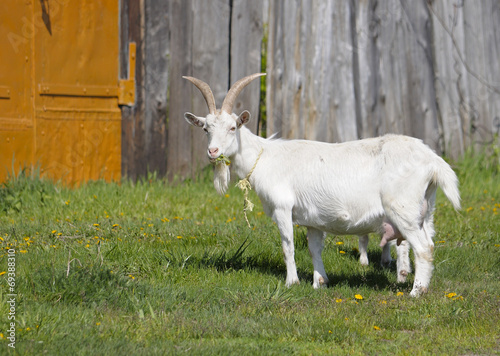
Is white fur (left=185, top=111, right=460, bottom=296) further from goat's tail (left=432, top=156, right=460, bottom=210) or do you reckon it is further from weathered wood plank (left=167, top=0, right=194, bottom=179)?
weathered wood plank (left=167, top=0, right=194, bottom=179)

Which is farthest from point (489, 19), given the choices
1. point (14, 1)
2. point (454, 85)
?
point (14, 1)

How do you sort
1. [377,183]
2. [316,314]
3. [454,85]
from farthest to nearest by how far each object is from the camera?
[454,85], [377,183], [316,314]

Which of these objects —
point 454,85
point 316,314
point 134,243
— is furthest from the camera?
point 454,85

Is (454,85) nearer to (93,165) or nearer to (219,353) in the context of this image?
(93,165)

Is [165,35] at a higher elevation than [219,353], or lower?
higher

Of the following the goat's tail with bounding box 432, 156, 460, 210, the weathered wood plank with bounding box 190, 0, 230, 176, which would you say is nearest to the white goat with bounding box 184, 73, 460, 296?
the goat's tail with bounding box 432, 156, 460, 210

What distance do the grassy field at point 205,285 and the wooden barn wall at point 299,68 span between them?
1.34 metres

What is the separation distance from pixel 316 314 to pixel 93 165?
5.47 meters

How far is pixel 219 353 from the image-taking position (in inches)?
165

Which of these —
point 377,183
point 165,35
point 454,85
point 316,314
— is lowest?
point 316,314

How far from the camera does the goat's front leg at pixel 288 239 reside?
20.3 ft

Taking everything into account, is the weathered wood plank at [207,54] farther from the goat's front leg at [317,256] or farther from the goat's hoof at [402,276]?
the goat's hoof at [402,276]

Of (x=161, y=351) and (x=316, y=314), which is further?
(x=316, y=314)

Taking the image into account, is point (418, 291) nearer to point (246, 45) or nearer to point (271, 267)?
point (271, 267)
